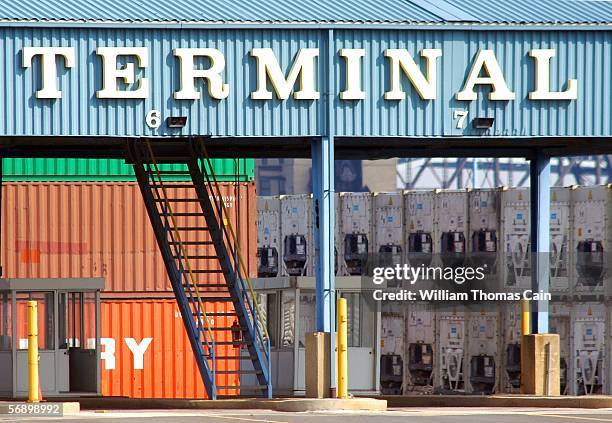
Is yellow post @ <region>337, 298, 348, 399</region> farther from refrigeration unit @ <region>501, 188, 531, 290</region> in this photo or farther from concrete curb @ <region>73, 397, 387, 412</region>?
refrigeration unit @ <region>501, 188, 531, 290</region>

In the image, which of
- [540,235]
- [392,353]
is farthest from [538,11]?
[392,353]

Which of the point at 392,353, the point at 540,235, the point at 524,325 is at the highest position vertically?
the point at 540,235

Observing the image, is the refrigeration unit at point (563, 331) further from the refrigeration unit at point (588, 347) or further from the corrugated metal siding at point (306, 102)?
the corrugated metal siding at point (306, 102)

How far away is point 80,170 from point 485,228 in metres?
9.23

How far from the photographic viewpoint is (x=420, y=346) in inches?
1382

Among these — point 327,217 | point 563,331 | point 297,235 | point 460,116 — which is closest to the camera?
point 327,217

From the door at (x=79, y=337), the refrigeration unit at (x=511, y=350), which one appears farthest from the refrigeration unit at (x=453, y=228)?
the door at (x=79, y=337)

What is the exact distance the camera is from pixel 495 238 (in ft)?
110

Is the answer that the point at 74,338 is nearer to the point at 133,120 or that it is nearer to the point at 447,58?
the point at 133,120

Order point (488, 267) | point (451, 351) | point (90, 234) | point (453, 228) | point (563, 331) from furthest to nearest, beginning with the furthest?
point (453, 228) < point (90, 234) < point (451, 351) < point (488, 267) < point (563, 331)

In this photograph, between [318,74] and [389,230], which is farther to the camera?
[389,230]

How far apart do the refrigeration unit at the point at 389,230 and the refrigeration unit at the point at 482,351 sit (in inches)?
117

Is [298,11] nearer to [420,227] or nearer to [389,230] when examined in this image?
[420,227]

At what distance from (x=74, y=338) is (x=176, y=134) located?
845cm
